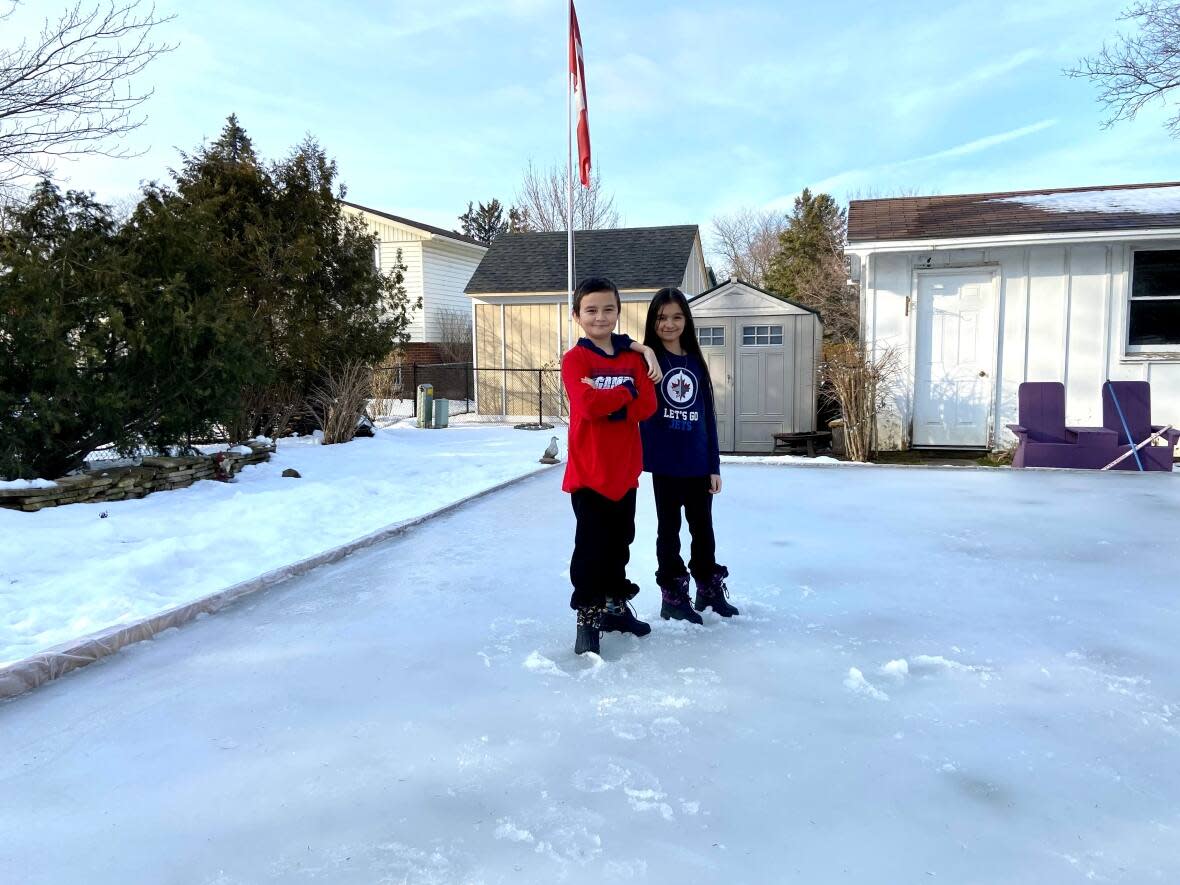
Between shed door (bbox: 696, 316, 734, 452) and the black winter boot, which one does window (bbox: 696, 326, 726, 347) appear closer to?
shed door (bbox: 696, 316, 734, 452)

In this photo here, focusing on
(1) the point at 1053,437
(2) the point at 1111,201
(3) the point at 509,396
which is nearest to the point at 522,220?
(3) the point at 509,396

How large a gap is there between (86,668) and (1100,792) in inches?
116

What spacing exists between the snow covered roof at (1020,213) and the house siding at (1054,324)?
0.82 feet

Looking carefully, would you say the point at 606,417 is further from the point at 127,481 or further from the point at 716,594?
the point at 127,481

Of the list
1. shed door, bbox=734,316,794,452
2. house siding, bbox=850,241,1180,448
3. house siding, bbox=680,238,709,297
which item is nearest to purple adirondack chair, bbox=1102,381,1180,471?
house siding, bbox=850,241,1180,448

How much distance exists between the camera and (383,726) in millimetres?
2039

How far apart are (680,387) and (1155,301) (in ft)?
24.5

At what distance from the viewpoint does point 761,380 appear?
29.6 ft

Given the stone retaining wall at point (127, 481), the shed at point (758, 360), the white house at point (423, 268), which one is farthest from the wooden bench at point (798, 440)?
the white house at point (423, 268)

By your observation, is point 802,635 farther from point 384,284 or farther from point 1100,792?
point 384,284

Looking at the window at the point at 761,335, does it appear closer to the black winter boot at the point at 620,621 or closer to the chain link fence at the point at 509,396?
the chain link fence at the point at 509,396

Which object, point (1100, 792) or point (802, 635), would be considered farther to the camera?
point (802, 635)

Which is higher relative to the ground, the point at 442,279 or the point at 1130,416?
the point at 442,279

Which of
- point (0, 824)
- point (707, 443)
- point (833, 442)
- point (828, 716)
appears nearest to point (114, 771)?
point (0, 824)
